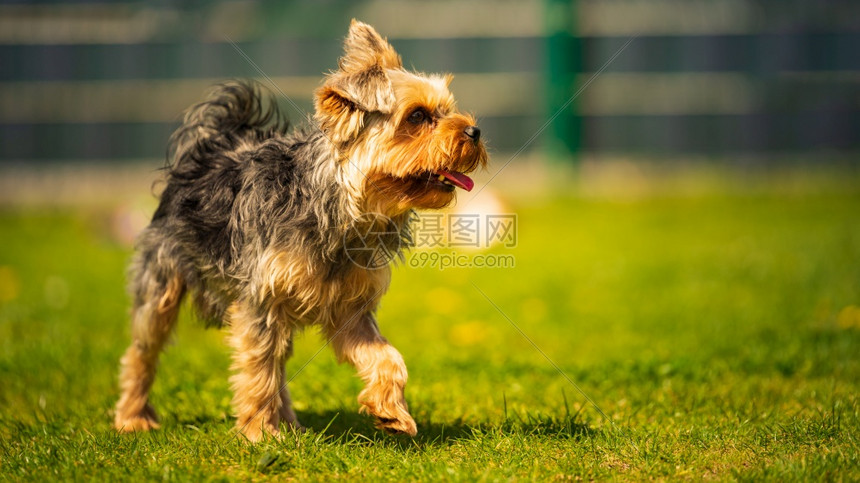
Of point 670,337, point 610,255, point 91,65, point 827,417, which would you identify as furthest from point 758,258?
point 91,65

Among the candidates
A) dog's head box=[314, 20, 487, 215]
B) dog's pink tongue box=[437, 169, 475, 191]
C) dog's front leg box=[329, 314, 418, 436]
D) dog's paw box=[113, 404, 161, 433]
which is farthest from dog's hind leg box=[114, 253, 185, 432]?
dog's pink tongue box=[437, 169, 475, 191]

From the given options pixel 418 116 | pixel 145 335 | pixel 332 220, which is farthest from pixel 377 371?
pixel 145 335

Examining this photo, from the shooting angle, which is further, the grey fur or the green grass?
the grey fur

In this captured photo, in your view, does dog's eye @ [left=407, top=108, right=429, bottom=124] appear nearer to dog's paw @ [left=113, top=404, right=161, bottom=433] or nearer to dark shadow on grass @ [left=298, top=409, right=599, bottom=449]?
dark shadow on grass @ [left=298, top=409, right=599, bottom=449]

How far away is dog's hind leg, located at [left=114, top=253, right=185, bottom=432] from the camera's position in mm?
5109

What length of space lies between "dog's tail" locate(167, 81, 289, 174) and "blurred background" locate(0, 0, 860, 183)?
9.35 m

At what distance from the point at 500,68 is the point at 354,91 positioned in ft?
36.6

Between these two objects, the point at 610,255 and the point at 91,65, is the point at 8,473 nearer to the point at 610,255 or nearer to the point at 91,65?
the point at 610,255

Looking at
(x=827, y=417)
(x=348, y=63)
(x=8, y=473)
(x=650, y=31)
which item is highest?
(x=650, y=31)

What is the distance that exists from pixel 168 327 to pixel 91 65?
35.9ft

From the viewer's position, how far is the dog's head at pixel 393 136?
4.36 m

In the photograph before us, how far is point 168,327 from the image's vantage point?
17.1ft

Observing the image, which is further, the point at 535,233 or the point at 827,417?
the point at 535,233

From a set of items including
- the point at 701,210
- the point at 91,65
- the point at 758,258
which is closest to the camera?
the point at 758,258
